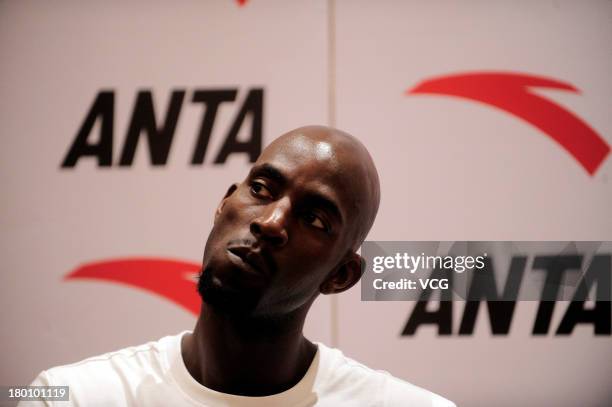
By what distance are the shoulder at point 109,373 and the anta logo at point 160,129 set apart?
31.5 inches

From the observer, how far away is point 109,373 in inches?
54.9

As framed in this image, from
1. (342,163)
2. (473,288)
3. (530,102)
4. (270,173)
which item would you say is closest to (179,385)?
(270,173)

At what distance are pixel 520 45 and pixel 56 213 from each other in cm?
172

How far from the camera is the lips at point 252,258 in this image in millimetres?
1236

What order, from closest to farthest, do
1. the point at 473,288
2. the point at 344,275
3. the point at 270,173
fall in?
the point at 270,173 < the point at 344,275 < the point at 473,288

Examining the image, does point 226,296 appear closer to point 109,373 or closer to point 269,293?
point 269,293

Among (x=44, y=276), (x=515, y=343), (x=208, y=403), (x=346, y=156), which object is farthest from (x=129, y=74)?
(x=515, y=343)

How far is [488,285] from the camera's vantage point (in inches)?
69.0

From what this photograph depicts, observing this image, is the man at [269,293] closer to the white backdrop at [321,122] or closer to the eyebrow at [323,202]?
the eyebrow at [323,202]

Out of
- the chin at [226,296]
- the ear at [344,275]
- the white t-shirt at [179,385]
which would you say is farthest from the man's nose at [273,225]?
the white t-shirt at [179,385]

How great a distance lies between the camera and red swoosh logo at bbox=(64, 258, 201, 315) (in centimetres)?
204

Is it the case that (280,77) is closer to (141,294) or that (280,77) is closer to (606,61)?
(141,294)

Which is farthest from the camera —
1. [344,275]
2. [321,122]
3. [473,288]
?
[321,122]

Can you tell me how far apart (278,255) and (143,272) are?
94cm
